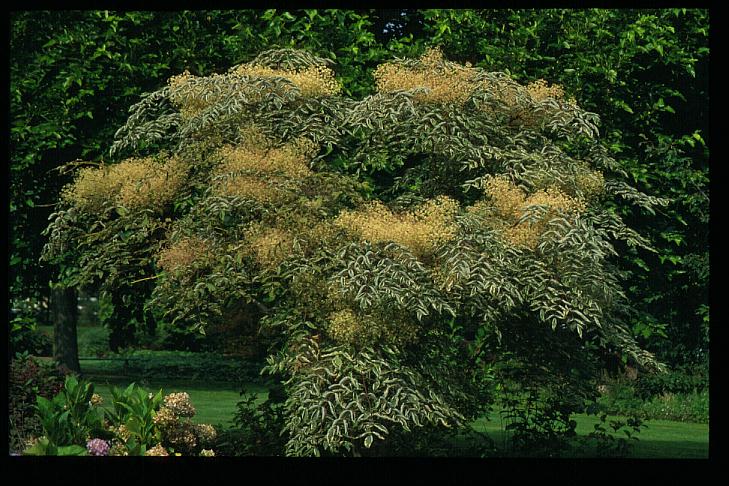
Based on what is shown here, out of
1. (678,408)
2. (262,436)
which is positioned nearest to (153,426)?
(262,436)

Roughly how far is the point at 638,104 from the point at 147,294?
18.6 ft

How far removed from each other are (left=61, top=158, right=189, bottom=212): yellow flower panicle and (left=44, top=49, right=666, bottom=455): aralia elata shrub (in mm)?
18

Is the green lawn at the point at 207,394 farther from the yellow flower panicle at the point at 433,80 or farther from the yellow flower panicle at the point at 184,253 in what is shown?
the yellow flower panicle at the point at 433,80

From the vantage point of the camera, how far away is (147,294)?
383 inches

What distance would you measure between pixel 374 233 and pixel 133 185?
224cm

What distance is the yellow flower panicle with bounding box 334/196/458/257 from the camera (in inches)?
270

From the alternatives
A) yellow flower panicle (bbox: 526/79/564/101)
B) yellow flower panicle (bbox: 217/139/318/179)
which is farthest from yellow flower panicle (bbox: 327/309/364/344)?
yellow flower panicle (bbox: 526/79/564/101)

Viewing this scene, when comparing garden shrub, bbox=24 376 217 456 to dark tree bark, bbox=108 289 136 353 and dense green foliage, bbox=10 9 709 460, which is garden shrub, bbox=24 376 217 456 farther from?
dark tree bark, bbox=108 289 136 353

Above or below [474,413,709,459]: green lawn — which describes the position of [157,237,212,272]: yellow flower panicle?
above

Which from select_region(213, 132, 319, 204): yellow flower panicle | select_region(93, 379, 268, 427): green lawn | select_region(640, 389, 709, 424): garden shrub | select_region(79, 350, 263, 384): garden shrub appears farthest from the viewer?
select_region(79, 350, 263, 384): garden shrub

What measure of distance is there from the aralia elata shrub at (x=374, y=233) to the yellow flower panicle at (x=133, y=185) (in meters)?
→ 0.02

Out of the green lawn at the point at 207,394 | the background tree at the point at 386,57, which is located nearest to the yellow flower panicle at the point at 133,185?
the background tree at the point at 386,57

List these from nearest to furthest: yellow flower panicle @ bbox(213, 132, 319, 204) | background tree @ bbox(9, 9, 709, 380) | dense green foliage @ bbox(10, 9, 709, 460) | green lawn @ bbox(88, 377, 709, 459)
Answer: dense green foliage @ bbox(10, 9, 709, 460), yellow flower panicle @ bbox(213, 132, 319, 204), background tree @ bbox(9, 9, 709, 380), green lawn @ bbox(88, 377, 709, 459)

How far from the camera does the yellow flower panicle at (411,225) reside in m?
6.86
